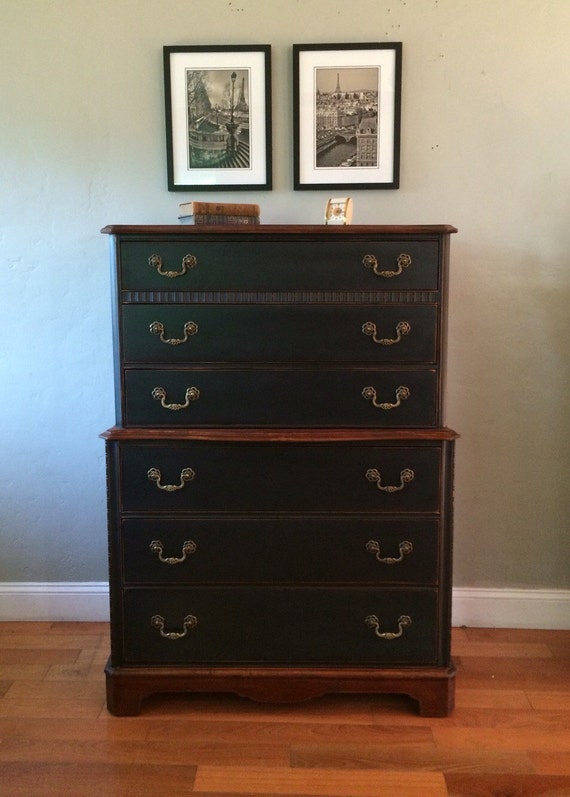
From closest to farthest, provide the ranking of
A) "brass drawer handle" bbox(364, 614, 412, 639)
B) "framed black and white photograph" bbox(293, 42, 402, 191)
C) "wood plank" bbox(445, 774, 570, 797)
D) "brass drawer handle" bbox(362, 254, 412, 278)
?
1. "wood plank" bbox(445, 774, 570, 797)
2. "brass drawer handle" bbox(362, 254, 412, 278)
3. "brass drawer handle" bbox(364, 614, 412, 639)
4. "framed black and white photograph" bbox(293, 42, 402, 191)

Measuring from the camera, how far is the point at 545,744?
185cm

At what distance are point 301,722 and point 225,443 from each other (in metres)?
0.83

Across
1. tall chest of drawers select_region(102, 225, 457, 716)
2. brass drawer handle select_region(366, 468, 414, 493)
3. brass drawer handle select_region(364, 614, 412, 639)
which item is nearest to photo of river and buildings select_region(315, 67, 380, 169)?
tall chest of drawers select_region(102, 225, 457, 716)

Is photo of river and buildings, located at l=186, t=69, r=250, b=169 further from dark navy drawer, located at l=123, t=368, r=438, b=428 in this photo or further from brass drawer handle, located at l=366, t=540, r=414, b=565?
brass drawer handle, located at l=366, t=540, r=414, b=565

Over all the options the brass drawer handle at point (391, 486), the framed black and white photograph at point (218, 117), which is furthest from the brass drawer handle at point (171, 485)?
the framed black and white photograph at point (218, 117)

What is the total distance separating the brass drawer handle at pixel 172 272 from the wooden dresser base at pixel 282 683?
1.12 metres

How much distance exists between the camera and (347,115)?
7.43 feet

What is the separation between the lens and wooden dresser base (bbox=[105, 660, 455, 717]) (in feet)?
6.47

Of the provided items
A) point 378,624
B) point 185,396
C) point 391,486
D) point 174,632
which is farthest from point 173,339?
point 378,624

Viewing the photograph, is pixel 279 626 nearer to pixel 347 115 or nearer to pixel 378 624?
pixel 378 624

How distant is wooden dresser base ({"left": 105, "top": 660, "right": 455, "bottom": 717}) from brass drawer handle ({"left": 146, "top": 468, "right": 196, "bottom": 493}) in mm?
537

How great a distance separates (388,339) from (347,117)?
2.82ft

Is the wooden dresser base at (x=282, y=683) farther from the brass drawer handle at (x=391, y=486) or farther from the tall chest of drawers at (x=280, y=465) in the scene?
the brass drawer handle at (x=391, y=486)

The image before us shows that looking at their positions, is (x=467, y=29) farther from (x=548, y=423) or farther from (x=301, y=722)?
(x=301, y=722)
